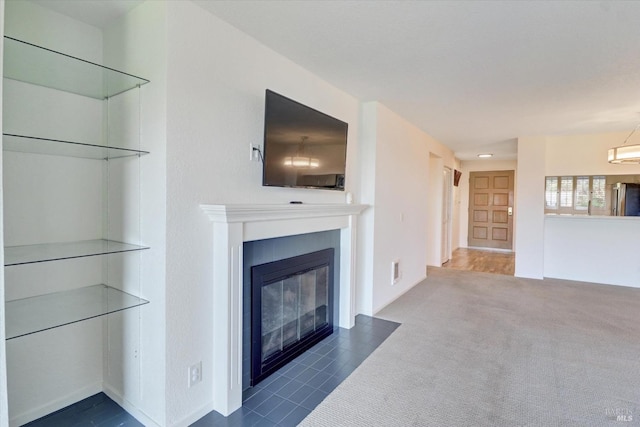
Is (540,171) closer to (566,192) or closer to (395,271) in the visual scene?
(566,192)

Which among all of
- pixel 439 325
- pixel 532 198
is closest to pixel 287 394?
pixel 439 325

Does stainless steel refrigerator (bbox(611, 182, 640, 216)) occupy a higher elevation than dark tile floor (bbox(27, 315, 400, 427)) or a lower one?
higher

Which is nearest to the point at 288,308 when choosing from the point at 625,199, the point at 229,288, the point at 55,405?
the point at 229,288

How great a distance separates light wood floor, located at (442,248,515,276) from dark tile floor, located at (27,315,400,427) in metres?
4.09

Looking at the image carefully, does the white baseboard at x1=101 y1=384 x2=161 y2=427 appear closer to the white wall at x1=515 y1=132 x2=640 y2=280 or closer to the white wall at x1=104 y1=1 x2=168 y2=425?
the white wall at x1=104 y1=1 x2=168 y2=425

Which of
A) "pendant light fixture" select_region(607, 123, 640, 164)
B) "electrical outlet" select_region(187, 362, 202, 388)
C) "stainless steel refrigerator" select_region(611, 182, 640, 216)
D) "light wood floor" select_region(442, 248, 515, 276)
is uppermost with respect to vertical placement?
"pendant light fixture" select_region(607, 123, 640, 164)

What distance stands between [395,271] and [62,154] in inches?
142

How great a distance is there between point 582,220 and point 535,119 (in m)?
2.17

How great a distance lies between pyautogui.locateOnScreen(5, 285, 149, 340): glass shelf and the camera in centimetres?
161

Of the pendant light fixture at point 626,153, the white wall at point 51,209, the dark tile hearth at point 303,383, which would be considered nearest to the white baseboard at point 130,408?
the white wall at point 51,209

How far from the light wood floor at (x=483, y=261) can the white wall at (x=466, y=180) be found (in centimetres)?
58

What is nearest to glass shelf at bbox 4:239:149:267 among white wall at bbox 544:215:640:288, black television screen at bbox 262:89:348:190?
black television screen at bbox 262:89:348:190

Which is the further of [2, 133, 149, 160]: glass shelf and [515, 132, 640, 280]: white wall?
[515, 132, 640, 280]: white wall

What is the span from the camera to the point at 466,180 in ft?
28.8
